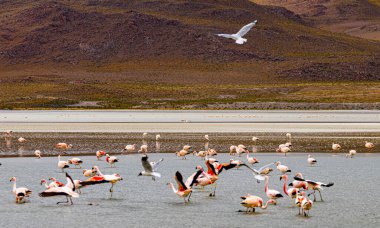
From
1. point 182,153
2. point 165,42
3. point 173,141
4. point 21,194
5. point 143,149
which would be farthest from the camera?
point 165,42

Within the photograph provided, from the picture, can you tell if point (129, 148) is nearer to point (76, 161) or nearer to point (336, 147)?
point (76, 161)

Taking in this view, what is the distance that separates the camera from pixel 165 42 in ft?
509

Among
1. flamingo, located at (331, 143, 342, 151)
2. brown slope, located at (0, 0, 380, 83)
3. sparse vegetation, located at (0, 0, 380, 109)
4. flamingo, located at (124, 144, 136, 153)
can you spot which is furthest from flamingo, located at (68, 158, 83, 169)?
brown slope, located at (0, 0, 380, 83)

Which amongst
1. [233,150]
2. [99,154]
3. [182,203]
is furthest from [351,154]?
[182,203]

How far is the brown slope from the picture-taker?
143875 millimetres

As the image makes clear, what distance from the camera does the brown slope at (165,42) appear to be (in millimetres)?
143875

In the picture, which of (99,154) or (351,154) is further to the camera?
(351,154)

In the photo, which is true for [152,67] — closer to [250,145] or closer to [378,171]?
[250,145]

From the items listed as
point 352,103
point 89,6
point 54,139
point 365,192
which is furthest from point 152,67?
point 365,192

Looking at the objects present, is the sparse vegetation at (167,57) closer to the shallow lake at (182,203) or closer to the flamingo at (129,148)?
the flamingo at (129,148)

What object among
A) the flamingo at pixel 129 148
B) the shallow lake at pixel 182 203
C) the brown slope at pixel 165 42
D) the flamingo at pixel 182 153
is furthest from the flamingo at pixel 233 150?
the brown slope at pixel 165 42

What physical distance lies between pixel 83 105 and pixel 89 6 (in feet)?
298

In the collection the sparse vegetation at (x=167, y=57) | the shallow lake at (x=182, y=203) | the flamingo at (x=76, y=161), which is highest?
the sparse vegetation at (x=167, y=57)

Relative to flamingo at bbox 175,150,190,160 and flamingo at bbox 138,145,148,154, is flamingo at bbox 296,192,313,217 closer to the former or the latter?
flamingo at bbox 175,150,190,160
